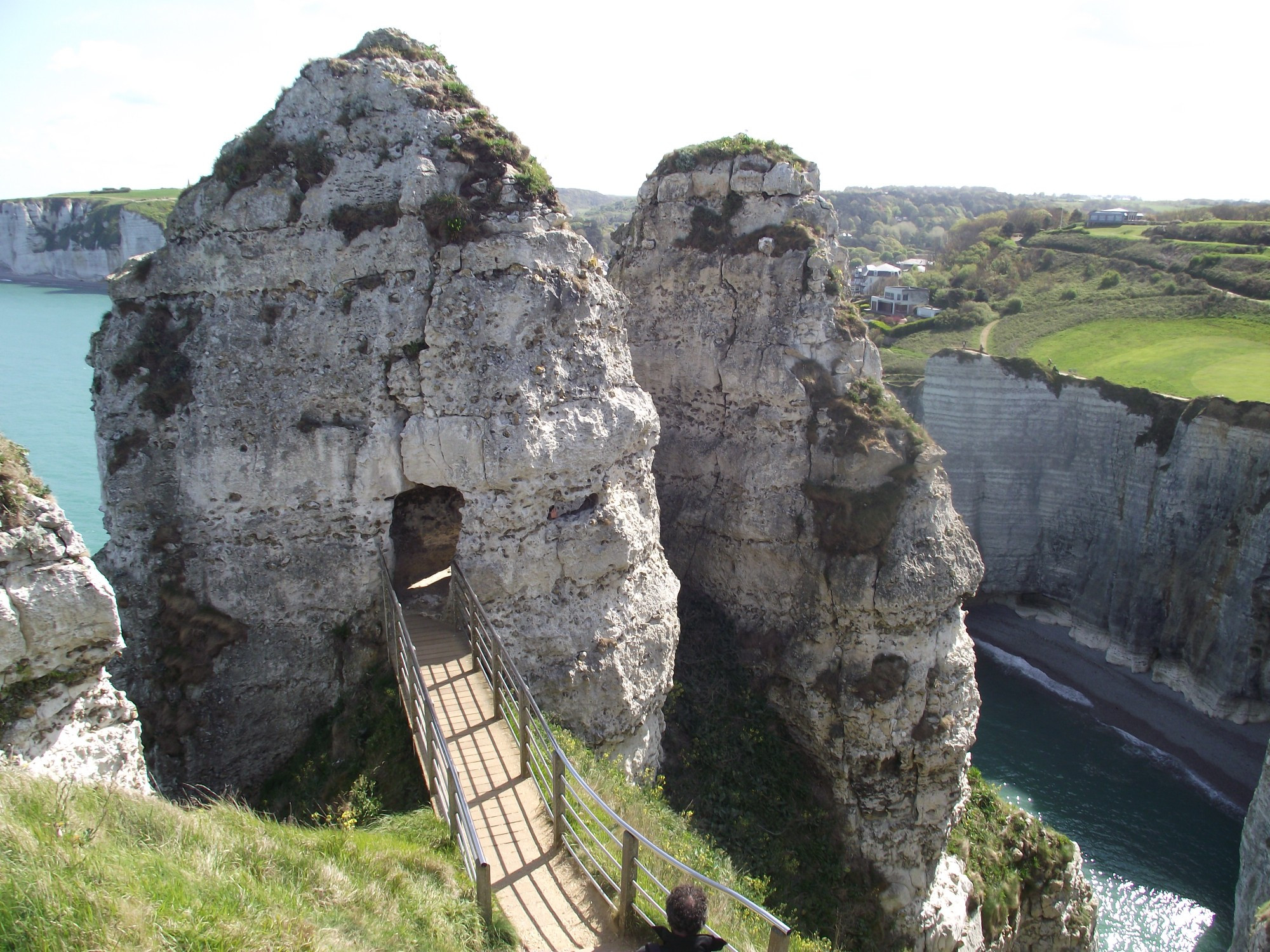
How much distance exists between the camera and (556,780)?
7750 mm

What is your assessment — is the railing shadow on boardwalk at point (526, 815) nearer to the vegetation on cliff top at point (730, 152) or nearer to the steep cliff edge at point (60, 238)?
the vegetation on cliff top at point (730, 152)

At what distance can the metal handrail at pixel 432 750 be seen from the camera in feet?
21.9

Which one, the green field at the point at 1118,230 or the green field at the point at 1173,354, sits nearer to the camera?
the green field at the point at 1173,354

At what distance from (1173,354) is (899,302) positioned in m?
23.6

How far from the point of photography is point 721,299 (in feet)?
57.3

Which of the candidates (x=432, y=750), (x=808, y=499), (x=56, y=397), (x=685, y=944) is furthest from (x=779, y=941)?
(x=56, y=397)

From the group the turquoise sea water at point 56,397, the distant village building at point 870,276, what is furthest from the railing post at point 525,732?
the distant village building at point 870,276

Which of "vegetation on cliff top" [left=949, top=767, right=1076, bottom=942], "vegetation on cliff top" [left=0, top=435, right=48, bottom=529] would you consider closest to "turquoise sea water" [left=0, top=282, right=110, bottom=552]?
"vegetation on cliff top" [left=0, top=435, right=48, bottom=529]

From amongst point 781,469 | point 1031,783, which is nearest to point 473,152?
point 781,469

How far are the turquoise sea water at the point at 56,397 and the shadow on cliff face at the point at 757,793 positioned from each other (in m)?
17.3

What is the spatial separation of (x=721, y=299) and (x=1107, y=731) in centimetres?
2597

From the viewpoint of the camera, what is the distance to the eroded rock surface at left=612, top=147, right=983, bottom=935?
15.8 metres

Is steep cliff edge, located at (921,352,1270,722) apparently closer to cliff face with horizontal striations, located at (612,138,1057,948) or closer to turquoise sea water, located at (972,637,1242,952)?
turquoise sea water, located at (972,637,1242,952)

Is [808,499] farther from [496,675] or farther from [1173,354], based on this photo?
Answer: [1173,354]
